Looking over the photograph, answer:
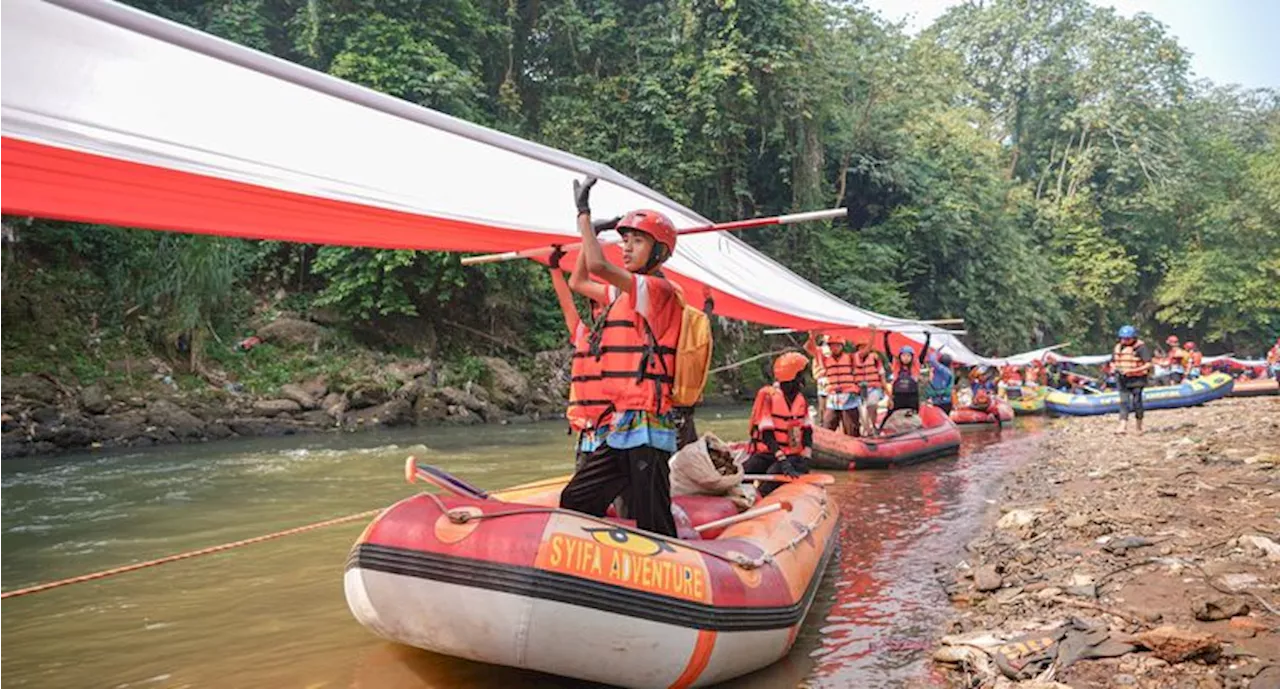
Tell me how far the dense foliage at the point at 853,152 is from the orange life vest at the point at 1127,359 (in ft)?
33.7

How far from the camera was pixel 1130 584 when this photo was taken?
363cm

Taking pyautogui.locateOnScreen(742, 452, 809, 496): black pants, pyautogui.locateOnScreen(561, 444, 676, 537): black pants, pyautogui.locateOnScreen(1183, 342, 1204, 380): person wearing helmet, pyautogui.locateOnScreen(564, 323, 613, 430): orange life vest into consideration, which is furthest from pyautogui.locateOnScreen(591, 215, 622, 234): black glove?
pyautogui.locateOnScreen(1183, 342, 1204, 380): person wearing helmet

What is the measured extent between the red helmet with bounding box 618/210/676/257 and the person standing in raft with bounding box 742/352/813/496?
3352 mm

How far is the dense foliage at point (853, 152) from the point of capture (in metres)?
15.9

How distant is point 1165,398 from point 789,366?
14375 millimetres

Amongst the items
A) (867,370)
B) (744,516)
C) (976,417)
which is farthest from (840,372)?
(976,417)

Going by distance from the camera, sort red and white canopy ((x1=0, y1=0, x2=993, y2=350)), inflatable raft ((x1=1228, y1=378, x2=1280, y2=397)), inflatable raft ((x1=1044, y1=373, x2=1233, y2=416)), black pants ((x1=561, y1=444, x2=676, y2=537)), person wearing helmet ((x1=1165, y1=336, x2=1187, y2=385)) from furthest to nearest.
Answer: person wearing helmet ((x1=1165, y1=336, x2=1187, y2=385)), inflatable raft ((x1=1228, y1=378, x2=1280, y2=397)), inflatable raft ((x1=1044, y1=373, x2=1233, y2=416)), black pants ((x1=561, y1=444, x2=676, y2=537)), red and white canopy ((x1=0, y1=0, x2=993, y2=350))

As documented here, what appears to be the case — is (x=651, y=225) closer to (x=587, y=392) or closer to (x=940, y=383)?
(x=587, y=392)

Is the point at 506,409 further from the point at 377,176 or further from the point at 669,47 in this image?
the point at 377,176

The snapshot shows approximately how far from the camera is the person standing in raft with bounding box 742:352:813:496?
6.43 metres

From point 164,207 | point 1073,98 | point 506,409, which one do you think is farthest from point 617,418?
point 1073,98

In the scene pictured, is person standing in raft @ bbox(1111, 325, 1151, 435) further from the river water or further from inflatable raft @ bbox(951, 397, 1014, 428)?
inflatable raft @ bbox(951, 397, 1014, 428)

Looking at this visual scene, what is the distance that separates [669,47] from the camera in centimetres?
1973

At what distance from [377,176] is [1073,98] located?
36.6m
